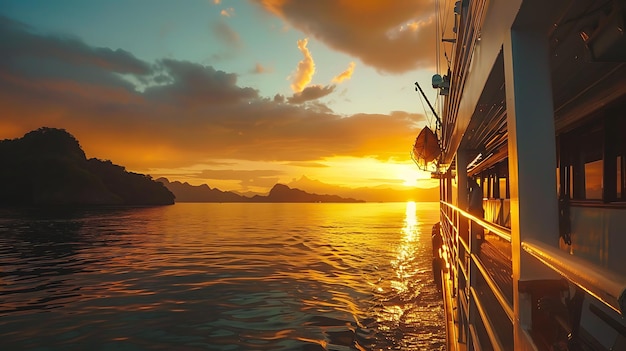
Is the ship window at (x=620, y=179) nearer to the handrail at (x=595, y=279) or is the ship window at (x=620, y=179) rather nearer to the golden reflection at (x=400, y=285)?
the handrail at (x=595, y=279)

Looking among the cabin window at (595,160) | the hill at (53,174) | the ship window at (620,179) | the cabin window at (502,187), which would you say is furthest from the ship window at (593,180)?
the hill at (53,174)

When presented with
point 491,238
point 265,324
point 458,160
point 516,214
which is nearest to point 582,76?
point 516,214

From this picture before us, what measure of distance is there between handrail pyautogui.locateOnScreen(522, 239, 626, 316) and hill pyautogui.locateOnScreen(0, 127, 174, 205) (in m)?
154

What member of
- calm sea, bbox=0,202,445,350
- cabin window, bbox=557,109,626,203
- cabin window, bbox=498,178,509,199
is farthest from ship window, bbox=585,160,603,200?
cabin window, bbox=498,178,509,199

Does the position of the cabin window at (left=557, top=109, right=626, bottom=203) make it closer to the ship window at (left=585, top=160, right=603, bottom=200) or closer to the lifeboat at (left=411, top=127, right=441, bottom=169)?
the ship window at (left=585, top=160, right=603, bottom=200)

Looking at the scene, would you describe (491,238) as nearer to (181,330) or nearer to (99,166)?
(181,330)

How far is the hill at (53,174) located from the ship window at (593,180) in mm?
151620

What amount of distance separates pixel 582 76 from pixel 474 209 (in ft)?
27.0

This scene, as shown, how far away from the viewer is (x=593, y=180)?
590 cm

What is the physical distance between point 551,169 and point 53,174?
155976 mm

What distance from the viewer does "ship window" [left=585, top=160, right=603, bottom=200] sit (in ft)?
18.7

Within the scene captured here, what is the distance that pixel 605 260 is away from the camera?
4703 mm

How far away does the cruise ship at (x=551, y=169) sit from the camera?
185cm

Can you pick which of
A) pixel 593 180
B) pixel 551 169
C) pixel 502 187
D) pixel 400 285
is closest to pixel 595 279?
pixel 551 169
